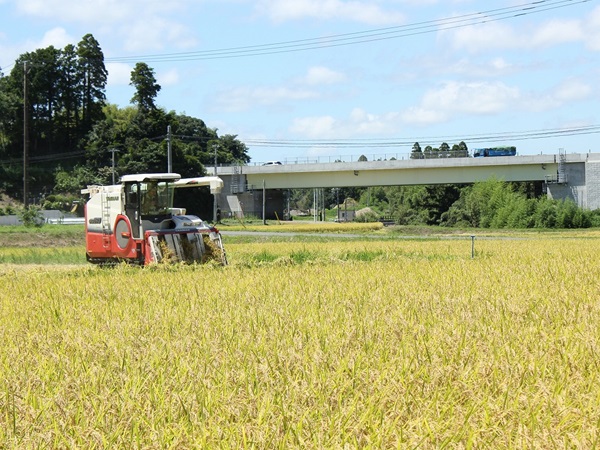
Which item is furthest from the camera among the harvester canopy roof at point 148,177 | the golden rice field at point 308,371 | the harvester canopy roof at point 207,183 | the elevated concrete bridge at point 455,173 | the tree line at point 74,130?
the tree line at point 74,130

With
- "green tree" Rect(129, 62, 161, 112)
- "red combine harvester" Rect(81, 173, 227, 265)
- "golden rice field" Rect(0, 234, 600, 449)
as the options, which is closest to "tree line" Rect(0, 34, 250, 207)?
"green tree" Rect(129, 62, 161, 112)

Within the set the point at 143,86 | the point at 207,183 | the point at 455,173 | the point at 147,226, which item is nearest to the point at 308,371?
the point at 207,183

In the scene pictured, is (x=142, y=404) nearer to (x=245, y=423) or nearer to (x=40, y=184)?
(x=245, y=423)

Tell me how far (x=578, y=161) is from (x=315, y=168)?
79.6 feet

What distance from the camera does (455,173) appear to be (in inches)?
2704

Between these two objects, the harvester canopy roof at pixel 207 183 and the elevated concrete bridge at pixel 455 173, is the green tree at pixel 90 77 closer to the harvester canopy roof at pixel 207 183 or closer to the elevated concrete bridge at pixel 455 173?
the elevated concrete bridge at pixel 455 173

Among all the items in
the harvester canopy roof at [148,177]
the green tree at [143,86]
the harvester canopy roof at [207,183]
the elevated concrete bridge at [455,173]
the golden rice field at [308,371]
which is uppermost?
the green tree at [143,86]

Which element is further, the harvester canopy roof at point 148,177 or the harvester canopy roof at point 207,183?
the harvester canopy roof at point 148,177

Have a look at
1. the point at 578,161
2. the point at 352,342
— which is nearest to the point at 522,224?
the point at 578,161

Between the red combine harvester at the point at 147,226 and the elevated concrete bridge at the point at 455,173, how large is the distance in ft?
160

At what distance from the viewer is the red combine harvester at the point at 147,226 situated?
1809cm

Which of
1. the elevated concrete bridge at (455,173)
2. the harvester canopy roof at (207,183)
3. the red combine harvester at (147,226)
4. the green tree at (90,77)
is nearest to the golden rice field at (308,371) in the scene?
the red combine harvester at (147,226)

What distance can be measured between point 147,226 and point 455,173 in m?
52.8

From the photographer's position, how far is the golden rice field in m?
3.82
